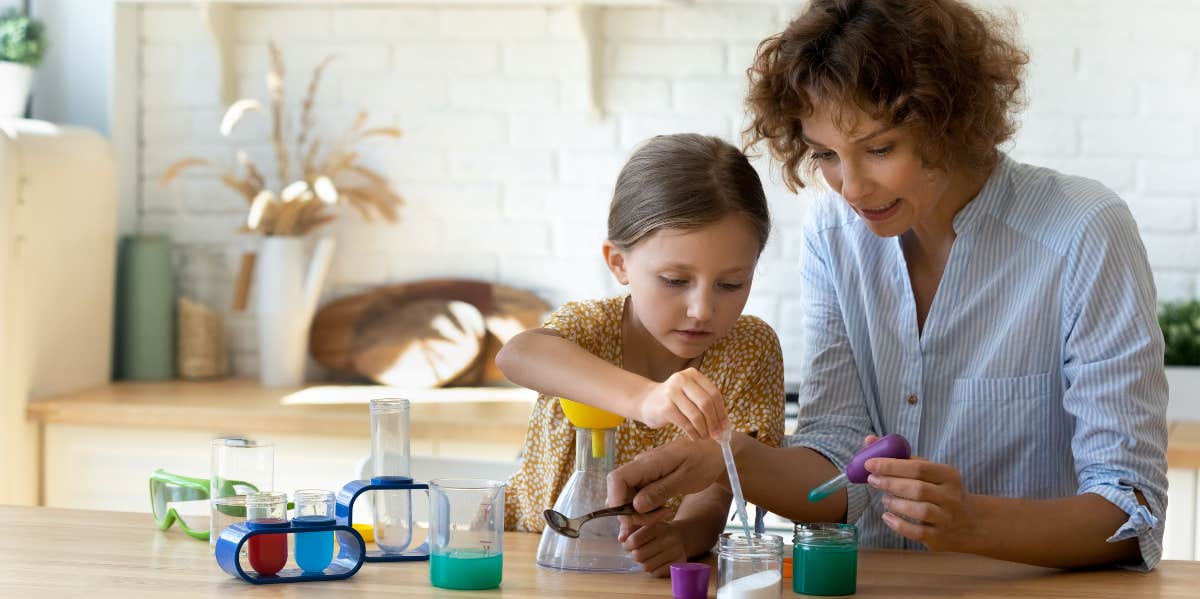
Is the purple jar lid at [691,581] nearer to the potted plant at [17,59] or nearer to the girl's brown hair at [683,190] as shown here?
the girl's brown hair at [683,190]

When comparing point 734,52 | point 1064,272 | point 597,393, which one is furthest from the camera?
point 734,52

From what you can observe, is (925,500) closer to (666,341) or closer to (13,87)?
(666,341)

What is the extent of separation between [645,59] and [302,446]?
4.13ft

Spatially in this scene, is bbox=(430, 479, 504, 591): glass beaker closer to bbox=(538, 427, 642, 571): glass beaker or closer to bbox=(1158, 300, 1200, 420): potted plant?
bbox=(538, 427, 642, 571): glass beaker

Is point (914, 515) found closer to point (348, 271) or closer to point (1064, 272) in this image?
point (1064, 272)

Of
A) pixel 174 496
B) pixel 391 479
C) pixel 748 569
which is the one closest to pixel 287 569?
pixel 391 479

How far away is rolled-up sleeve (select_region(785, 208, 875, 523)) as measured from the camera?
71.5 inches

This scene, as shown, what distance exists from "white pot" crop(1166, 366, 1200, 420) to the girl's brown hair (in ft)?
4.99

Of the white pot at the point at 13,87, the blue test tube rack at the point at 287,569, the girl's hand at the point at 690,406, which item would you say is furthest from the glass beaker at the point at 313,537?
the white pot at the point at 13,87

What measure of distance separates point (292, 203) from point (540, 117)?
0.66m

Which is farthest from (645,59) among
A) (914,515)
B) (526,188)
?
(914,515)

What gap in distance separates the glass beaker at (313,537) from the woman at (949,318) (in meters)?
0.32

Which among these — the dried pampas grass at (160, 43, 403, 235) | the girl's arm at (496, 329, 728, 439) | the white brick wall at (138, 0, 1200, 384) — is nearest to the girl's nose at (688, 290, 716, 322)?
the girl's arm at (496, 329, 728, 439)

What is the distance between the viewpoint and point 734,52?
3369mm
